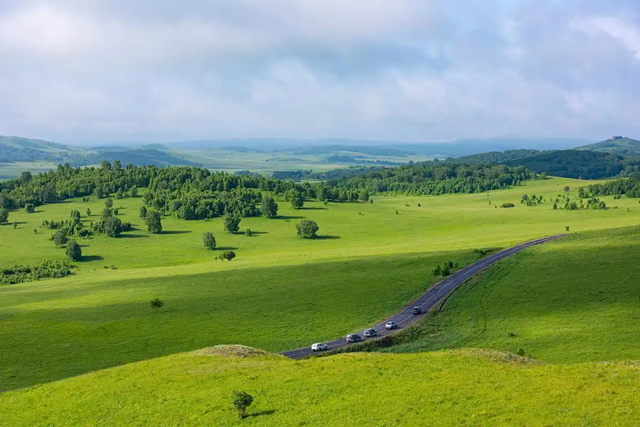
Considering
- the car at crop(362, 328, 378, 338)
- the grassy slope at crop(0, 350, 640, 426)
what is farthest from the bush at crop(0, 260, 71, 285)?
the car at crop(362, 328, 378, 338)

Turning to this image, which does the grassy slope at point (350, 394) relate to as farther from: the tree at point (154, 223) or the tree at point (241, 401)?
the tree at point (154, 223)

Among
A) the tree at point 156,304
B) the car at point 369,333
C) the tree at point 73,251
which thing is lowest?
the tree at point 73,251

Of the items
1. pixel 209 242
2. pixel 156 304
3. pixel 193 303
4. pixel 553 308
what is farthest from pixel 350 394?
pixel 209 242

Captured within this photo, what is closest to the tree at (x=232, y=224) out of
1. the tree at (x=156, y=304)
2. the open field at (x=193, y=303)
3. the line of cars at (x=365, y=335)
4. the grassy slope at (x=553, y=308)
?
the open field at (x=193, y=303)

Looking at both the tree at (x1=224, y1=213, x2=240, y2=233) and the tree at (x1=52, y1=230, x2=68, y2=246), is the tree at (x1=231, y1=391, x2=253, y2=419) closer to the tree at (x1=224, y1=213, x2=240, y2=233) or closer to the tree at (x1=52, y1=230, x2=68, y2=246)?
the tree at (x1=224, y1=213, x2=240, y2=233)

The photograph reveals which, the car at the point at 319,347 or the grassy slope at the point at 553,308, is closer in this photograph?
the grassy slope at the point at 553,308

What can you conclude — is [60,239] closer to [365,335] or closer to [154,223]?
[154,223]

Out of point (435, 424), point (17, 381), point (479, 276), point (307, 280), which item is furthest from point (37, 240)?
point (435, 424)

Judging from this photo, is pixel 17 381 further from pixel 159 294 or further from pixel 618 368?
pixel 618 368
